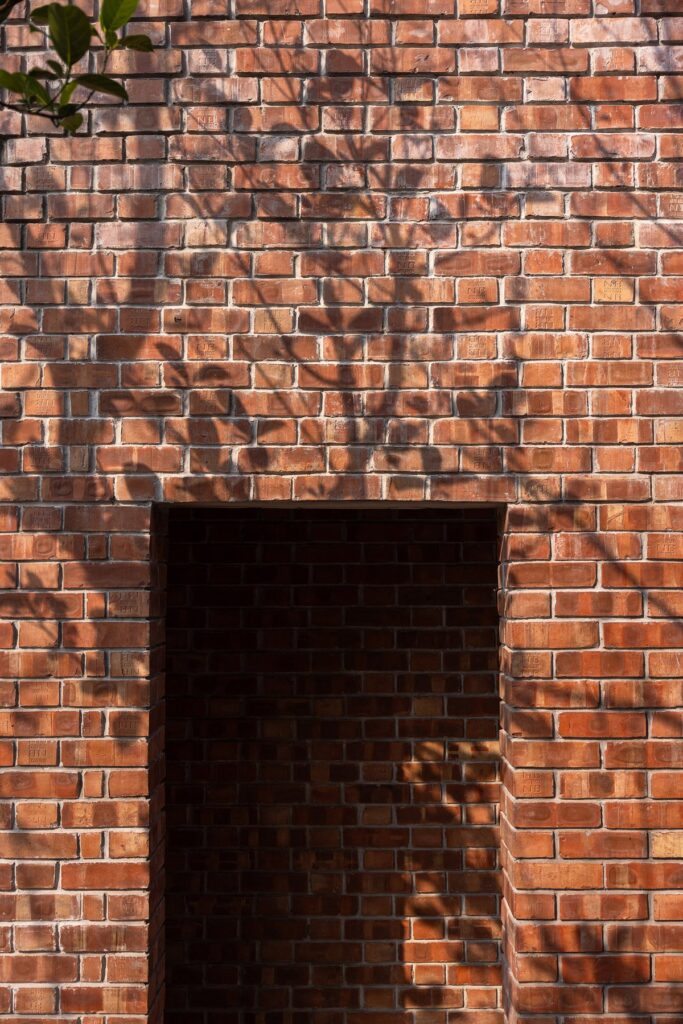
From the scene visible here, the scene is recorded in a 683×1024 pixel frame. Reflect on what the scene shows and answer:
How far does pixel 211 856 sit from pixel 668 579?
205cm

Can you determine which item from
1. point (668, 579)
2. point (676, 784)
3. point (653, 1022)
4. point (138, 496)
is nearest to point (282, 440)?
point (138, 496)

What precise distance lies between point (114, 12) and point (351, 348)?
1274mm

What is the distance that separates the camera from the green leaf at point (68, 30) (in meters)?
1.60

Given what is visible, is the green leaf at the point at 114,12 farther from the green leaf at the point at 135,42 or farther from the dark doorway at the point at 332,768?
the dark doorway at the point at 332,768

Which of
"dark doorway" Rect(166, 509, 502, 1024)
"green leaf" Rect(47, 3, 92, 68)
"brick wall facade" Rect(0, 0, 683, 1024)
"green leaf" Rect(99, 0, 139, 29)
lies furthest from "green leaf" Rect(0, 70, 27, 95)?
"dark doorway" Rect(166, 509, 502, 1024)

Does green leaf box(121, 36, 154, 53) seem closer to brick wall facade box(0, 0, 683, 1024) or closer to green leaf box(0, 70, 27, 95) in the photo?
green leaf box(0, 70, 27, 95)

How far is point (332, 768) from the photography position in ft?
11.6

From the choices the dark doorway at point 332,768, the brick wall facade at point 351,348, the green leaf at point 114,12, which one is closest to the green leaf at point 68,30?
the green leaf at point 114,12

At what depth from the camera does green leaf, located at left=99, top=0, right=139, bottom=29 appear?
1.65 metres

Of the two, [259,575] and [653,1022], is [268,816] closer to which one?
[259,575]

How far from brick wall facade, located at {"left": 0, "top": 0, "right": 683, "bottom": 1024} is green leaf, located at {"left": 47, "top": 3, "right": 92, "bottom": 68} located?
3.80ft

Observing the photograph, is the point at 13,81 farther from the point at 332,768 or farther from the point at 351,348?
the point at 332,768

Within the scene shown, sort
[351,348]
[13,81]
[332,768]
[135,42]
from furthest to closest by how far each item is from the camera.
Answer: [332,768]
[351,348]
[135,42]
[13,81]

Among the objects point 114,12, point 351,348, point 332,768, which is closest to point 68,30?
point 114,12
